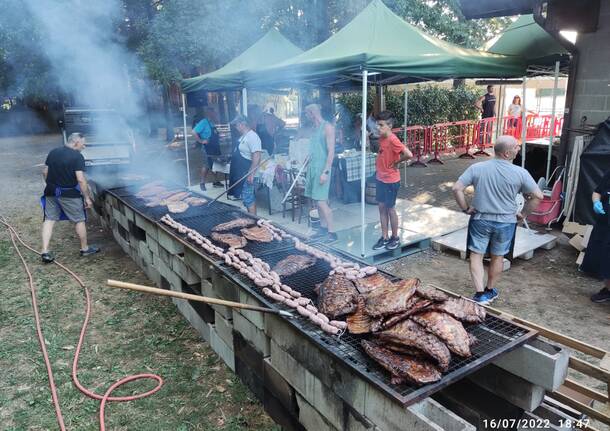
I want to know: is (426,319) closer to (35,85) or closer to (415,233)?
(415,233)

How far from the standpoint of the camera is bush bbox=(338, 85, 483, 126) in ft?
56.4

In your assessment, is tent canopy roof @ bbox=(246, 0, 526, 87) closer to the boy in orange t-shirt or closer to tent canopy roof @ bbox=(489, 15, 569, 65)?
the boy in orange t-shirt

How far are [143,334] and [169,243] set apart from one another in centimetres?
104

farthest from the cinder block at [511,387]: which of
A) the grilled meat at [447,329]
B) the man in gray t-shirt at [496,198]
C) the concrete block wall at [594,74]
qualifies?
the concrete block wall at [594,74]

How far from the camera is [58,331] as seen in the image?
4727 mm

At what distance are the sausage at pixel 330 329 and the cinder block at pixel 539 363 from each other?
0.96 meters

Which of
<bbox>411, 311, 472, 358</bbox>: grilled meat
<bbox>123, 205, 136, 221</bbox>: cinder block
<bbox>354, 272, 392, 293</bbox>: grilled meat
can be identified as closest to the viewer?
<bbox>411, 311, 472, 358</bbox>: grilled meat

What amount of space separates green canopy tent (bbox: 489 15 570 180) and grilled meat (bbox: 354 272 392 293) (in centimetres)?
554

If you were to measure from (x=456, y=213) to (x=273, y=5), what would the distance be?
903cm

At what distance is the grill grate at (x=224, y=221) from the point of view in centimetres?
436

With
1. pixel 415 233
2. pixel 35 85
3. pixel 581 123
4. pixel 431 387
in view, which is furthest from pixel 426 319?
pixel 35 85

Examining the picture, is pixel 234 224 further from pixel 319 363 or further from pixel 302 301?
pixel 319 363

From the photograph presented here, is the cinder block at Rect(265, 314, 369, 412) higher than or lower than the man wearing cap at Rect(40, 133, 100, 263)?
lower

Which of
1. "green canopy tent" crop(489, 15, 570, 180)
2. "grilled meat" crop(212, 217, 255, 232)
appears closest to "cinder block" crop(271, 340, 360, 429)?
"grilled meat" crop(212, 217, 255, 232)
